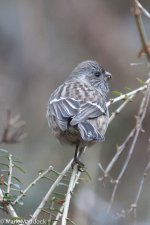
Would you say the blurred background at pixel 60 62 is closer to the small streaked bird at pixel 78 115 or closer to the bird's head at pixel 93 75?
the bird's head at pixel 93 75

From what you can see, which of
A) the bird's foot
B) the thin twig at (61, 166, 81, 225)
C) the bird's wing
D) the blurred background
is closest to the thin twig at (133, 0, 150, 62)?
the thin twig at (61, 166, 81, 225)

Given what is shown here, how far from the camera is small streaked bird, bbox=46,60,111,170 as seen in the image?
5.39m

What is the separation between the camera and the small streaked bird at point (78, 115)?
5.39m

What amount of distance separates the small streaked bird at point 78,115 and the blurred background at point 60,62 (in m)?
1.99

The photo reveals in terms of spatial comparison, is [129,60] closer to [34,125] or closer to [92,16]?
[92,16]

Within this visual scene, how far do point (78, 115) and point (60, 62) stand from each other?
5444mm

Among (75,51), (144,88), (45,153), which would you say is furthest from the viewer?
(75,51)

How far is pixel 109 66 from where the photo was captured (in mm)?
10234

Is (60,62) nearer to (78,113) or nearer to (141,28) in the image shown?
(78,113)

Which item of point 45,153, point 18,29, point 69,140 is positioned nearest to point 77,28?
point 18,29

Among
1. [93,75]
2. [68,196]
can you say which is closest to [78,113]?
[93,75]

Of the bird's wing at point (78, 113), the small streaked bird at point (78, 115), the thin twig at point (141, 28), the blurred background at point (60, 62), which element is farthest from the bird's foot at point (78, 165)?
the blurred background at point (60, 62)

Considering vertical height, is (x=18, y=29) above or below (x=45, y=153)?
above

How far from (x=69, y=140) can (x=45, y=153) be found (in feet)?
11.1
